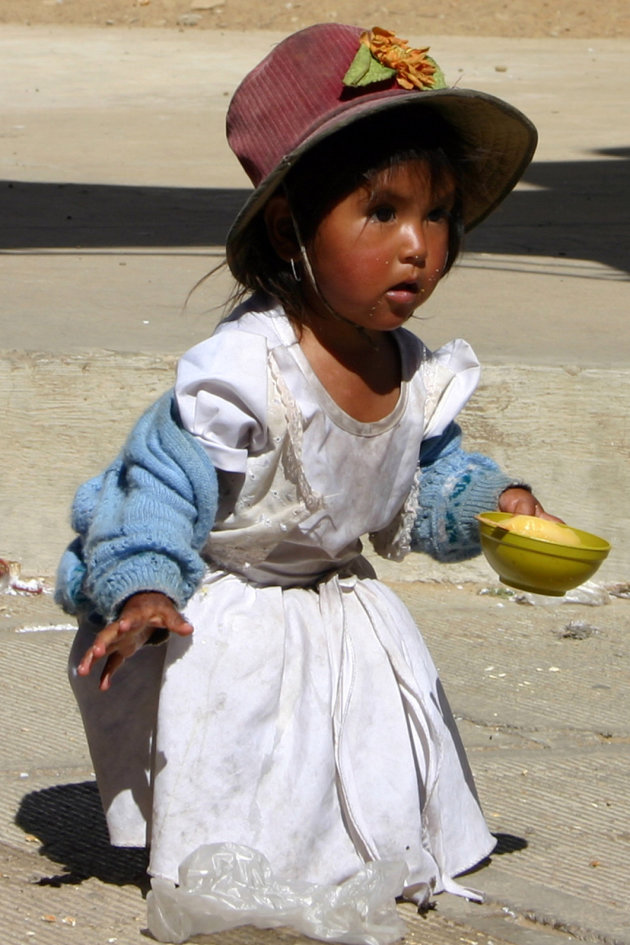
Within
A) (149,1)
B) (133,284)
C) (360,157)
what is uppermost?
(360,157)

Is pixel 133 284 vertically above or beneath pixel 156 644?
beneath

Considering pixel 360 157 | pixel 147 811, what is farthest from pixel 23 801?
pixel 360 157

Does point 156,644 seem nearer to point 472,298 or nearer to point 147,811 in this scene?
point 147,811

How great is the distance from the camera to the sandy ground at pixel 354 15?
62.4 ft

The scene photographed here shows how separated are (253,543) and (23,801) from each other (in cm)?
79

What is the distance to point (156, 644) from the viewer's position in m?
2.32

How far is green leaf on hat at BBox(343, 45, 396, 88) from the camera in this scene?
7.82ft

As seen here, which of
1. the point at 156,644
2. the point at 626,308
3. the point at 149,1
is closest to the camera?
the point at 156,644

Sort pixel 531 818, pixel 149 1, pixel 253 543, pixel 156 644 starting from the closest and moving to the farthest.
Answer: pixel 156 644 → pixel 253 543 → pixel 531 818 → pixel 149 1

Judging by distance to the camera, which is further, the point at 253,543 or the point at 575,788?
the point at 575,788

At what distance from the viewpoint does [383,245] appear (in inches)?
93.9

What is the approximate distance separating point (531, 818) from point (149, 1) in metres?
18.7

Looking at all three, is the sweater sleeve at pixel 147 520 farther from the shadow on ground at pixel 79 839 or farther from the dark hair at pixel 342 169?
the shadow on ground at pixel 79 839

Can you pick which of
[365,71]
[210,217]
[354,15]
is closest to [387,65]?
[365,71]
